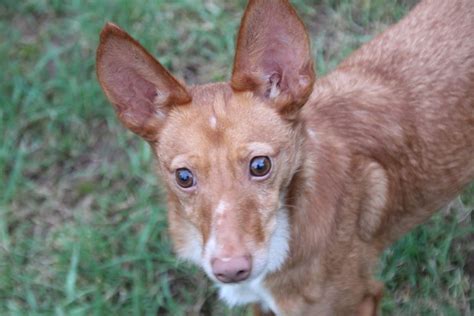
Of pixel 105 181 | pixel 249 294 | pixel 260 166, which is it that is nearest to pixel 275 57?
pixel 260 166

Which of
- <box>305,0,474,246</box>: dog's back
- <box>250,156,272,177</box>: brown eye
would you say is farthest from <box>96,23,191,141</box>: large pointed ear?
<box>305,0,474,246</box>: dog's back

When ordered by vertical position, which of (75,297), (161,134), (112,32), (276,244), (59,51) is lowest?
(75,297)

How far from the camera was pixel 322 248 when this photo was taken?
11.5ft

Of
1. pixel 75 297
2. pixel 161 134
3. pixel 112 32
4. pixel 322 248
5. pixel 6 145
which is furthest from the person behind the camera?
pixel 6 145

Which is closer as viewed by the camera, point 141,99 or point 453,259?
point 141,99

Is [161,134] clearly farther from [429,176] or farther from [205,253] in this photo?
[429,176]

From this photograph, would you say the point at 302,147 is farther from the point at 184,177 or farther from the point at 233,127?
the point at 184,177

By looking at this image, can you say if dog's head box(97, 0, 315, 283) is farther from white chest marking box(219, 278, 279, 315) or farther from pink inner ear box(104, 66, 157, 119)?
Result: white chest marking box(219, 278, 279, 315)

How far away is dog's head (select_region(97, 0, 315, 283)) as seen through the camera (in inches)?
→ 118

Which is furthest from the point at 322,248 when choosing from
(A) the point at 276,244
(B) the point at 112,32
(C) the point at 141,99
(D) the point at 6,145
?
(D) the point at 6,145

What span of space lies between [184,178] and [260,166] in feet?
1.04

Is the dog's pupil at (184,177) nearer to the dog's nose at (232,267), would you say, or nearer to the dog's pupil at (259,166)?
the dog's pupil at (259,166)

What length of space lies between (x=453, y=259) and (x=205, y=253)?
2.15 m

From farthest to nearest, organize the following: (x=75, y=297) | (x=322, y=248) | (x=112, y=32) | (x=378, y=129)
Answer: (x=75, y=297) → (x=378, y=129) → (x=322, y=248) → (x=112, y=32)
